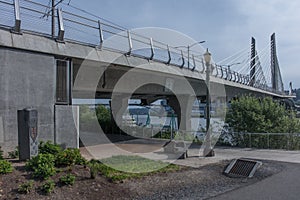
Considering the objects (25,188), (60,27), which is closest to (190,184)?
(25,188)

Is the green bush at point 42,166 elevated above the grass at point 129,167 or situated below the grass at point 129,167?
above

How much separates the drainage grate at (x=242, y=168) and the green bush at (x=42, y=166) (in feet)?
16.9

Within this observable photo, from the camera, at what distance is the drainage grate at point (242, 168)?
371 inches

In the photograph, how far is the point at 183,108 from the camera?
1215 inches

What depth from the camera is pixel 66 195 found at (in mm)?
6500

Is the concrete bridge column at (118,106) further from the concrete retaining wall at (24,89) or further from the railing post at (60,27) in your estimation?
the concrete retaining wall at (24,89)

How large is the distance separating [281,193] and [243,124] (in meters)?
12.0

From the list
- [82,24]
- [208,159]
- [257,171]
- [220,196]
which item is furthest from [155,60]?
[220,196]

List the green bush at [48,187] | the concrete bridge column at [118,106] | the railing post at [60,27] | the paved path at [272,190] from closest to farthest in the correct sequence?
the green bush at [48,187] < the paved path at [272,190] < the railing post at [60,27] < the concrete bridge column at [118,106]

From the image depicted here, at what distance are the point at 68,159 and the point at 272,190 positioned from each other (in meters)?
5.15

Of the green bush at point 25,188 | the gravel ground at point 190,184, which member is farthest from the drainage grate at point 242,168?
the green bush at point 25,188

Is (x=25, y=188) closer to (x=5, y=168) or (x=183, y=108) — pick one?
(x=5, y=168)

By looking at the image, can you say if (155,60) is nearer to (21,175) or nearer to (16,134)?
(16,134)

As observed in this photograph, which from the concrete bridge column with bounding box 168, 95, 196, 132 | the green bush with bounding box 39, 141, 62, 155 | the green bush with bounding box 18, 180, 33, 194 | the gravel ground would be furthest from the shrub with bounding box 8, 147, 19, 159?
the concrete bridge column with bounding box 168, 95, 196, 132
